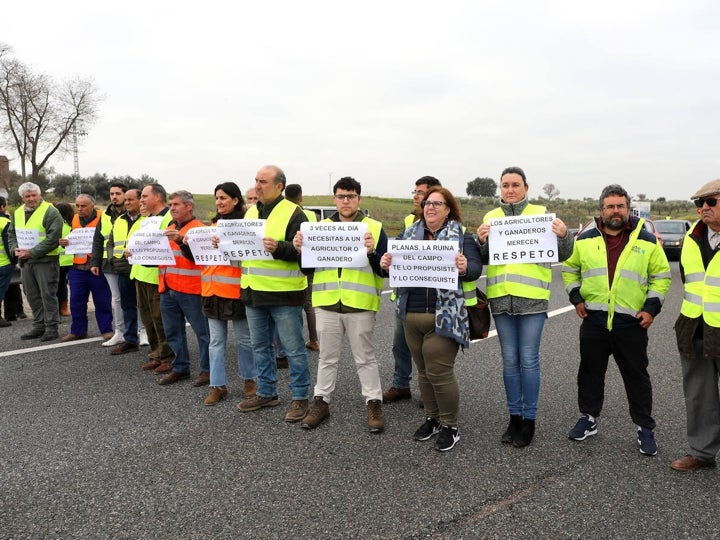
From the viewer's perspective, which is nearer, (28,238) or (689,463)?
(689,463)

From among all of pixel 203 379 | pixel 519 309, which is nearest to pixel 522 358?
pixel 519 309

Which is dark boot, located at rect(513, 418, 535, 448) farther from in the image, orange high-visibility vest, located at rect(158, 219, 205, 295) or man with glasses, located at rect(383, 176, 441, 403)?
orange high-visibility vest, located at rect(158, 219, 205, 295)

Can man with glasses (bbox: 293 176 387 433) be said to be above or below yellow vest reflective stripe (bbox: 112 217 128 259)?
below

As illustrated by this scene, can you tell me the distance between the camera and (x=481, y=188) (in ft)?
257

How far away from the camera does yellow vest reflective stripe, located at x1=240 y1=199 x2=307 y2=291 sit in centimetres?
493

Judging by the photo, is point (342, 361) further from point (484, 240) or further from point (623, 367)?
point (623, 367)

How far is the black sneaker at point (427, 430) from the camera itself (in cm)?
442

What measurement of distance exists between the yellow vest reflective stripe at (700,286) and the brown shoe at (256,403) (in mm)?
3518

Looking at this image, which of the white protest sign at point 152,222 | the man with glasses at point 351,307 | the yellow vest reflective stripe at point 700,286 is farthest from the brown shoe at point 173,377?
the yellow vest reflective stripe at point 700,286

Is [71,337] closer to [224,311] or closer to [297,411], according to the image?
[224,311]

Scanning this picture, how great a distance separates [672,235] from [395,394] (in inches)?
785

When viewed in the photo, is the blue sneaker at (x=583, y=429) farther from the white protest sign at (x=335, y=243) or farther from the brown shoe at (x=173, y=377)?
the brown shoe at (x=173, y=377)

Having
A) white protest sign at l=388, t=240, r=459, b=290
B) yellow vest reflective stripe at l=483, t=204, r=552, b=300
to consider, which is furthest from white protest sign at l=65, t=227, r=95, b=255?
yellow vest reflective stripe at l=483, t=204, r=552, b=300

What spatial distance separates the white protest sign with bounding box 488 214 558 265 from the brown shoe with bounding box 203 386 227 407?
287 centimetres
